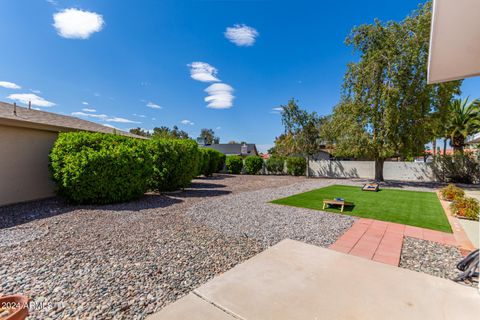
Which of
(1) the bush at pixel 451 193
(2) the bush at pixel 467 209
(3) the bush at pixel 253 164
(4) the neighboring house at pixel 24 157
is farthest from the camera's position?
(3) the bush at pixel 253 164

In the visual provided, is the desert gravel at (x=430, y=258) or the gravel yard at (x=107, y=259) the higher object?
the desert gravel at (x=430, y=258)

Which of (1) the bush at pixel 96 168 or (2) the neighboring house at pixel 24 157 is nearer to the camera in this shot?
(1) the bush at pixel 96 168

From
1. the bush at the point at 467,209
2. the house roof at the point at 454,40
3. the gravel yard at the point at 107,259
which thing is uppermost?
the house roof at the point at 454,40

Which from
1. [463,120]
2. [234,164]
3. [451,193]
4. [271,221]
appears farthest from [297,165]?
[463,120]

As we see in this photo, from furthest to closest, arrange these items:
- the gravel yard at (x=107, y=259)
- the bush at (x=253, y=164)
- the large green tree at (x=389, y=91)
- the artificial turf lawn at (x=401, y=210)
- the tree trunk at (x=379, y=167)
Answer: the bush at (x=253, y=164)
the tree trunk at (x=379, y=167)
the large green tree at (x=389, y=91)
the artificial turf lawn at (x=401, y=210)
the gravel yard at (x=107, y=259)

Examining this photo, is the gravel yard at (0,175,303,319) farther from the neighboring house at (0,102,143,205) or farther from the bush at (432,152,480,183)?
the bush at (432,152,480,183)

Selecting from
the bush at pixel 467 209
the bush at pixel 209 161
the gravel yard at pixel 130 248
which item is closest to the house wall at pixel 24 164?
the gravel yard at pixel 130 248

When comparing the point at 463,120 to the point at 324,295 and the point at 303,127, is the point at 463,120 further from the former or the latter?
the point at 324,295

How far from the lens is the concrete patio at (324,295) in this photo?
6.73 feet

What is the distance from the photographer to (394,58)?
41.7 feet

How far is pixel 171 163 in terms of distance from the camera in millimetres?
9867

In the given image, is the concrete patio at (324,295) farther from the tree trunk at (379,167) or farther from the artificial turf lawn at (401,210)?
the tree trunk at (379,167)

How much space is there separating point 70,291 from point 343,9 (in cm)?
1550

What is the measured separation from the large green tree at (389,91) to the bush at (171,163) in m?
10.4
